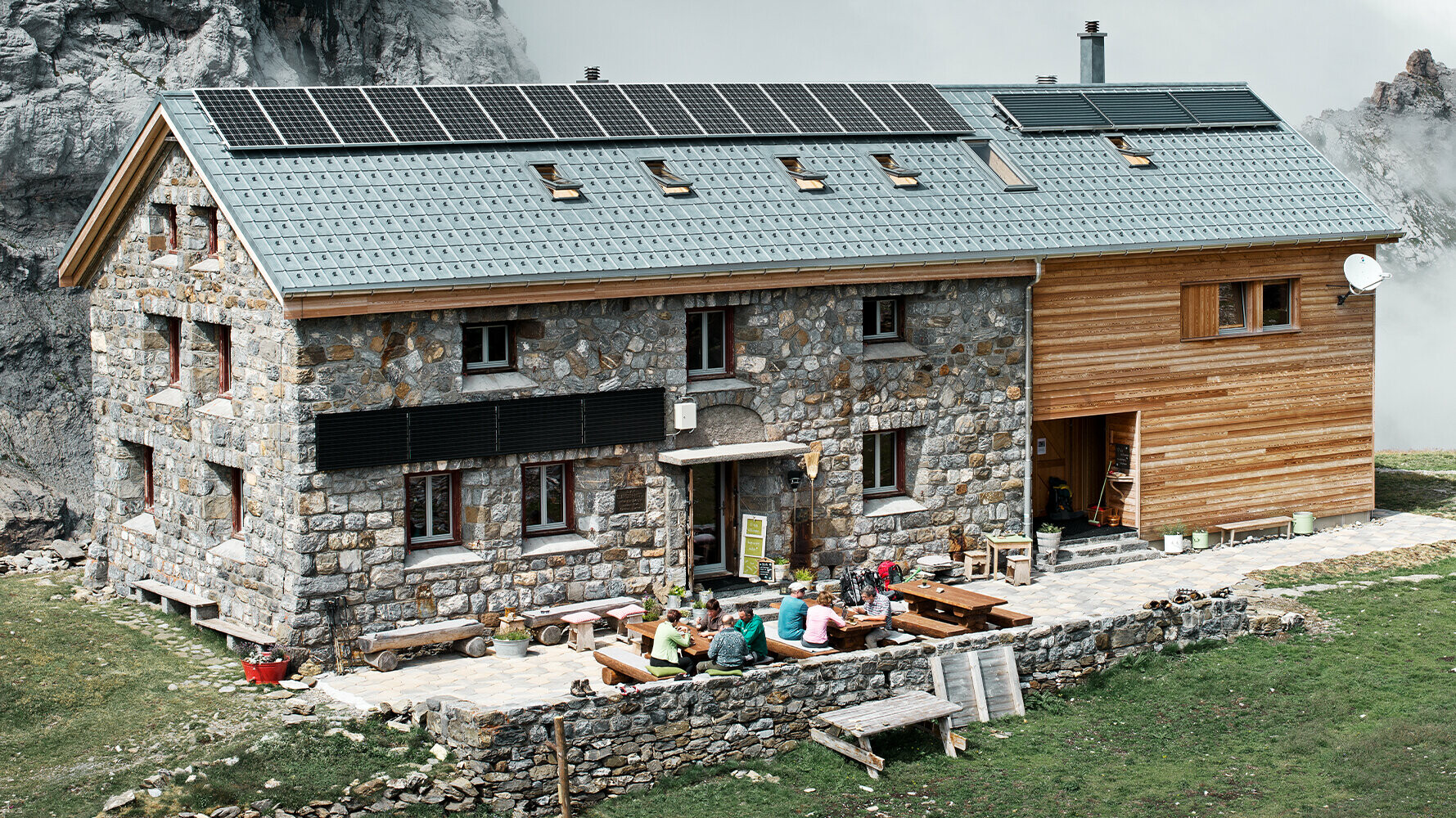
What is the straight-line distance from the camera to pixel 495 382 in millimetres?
22156

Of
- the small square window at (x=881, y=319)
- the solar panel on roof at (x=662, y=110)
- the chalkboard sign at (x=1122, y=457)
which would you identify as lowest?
the chalkboard sign at (x=1122, y=457)

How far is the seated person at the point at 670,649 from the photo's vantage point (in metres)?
19.8

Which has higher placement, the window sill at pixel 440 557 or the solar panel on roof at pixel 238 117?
the solar panel on roof at pixel 238 117

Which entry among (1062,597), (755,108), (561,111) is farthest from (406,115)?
(1062,597)

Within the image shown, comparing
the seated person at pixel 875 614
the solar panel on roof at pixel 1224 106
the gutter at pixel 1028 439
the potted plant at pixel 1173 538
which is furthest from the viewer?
the solar panel on roof at pixel 1224 106

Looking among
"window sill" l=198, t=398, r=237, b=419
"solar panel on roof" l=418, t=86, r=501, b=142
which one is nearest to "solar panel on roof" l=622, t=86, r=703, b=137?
"solar panel on roof" l=418, t=86, r=501, b=142

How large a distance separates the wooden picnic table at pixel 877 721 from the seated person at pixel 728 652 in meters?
1.18

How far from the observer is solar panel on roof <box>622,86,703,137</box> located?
83.7 feet

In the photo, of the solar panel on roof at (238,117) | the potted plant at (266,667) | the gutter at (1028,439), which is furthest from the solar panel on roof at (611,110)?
the potted plant at (266,667)

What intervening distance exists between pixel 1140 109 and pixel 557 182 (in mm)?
11637

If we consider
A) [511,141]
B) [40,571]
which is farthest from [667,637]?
[40,571]

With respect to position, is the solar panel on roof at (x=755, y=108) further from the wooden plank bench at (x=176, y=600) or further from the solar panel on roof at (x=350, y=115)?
the wooden plank bench at (x=176, y=600)

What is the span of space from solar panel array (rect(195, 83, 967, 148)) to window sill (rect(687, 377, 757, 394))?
156 inches

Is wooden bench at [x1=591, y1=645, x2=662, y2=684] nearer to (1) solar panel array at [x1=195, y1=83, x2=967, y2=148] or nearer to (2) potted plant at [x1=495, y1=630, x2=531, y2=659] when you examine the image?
(2) potted plant at [x1=495, y1=630, x2=531, y2=659]
